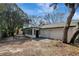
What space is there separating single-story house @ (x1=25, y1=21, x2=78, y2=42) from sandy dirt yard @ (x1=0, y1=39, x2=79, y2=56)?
97 mm

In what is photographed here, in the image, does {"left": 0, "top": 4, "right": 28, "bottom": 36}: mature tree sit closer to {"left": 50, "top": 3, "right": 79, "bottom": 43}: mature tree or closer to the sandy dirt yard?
the sandy dirt yard

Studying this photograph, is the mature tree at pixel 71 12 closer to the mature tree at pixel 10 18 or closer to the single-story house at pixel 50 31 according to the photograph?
the single-story house at pixel 50 31

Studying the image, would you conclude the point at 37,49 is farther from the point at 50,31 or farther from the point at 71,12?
the point at 71,12

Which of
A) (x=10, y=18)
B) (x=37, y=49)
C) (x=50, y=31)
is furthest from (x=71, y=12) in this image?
(x=10, y=18)

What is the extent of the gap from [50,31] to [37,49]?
1.14 ft

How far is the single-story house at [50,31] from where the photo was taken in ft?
24.4

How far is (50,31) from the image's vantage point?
294 inches

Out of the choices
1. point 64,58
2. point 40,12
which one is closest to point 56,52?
point 64,58

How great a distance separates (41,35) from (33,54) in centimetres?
33

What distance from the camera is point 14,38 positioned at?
7449 mm

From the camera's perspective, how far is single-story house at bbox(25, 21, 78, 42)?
7.43 meters

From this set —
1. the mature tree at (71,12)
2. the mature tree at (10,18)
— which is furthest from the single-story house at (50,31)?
the mature tree at (10,18)

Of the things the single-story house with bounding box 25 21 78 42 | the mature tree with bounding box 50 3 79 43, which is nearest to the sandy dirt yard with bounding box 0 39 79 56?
the single-story house with bounding box 25 21 78 42

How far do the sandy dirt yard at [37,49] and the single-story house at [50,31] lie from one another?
0.10 metres
